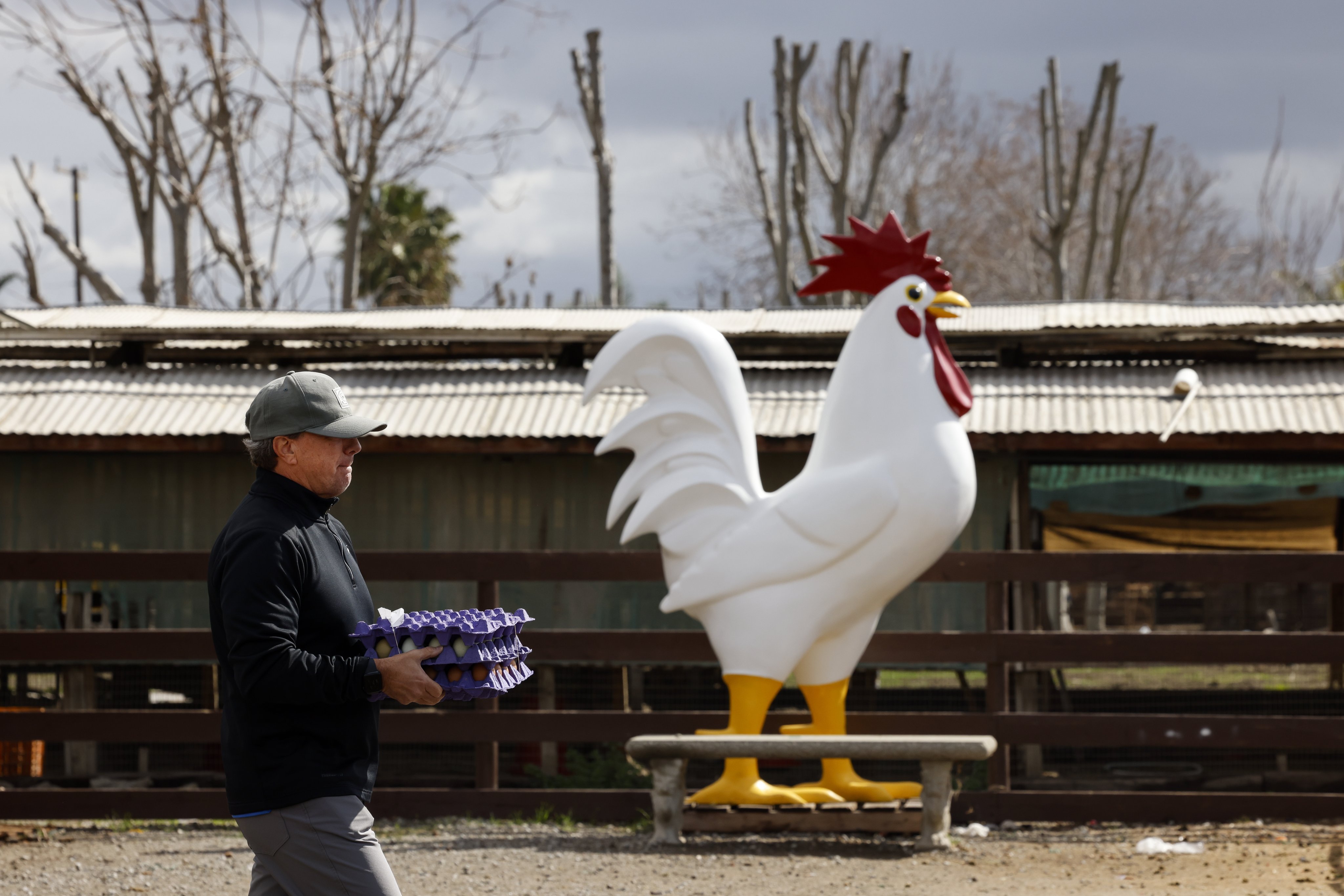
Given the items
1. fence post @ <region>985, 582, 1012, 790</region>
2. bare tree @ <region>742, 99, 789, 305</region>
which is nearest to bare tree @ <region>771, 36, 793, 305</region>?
bare tree @ <region>742, 99, 789, 305</region>

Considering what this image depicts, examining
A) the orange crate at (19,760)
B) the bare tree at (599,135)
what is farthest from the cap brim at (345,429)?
the bare tree at (599,135)

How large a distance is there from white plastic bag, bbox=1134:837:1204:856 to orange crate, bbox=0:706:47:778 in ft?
23.6

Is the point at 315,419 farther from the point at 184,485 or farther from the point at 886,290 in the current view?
the point at 184,485

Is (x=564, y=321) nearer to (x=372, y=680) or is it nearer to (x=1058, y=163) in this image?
(x=372, y=680)

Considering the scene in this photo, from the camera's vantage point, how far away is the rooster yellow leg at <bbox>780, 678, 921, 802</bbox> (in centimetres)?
744

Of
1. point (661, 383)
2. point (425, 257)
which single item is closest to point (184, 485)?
point (661, 383)

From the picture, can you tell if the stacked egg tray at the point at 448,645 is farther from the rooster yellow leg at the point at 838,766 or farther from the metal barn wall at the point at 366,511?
the metal barn wall at the point at 366,511

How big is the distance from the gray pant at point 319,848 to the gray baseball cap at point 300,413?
881 millimetres

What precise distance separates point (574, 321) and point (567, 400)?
116 cm

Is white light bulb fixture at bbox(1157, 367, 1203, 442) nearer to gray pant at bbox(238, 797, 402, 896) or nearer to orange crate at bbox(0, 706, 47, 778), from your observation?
gray pant at bbox(238, 797, 402, 896)

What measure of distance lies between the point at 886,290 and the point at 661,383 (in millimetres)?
1335

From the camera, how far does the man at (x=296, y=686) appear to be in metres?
3.11

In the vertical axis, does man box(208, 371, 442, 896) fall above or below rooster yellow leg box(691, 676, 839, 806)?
above

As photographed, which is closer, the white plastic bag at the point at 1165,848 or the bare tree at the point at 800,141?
the white plastic bag at the point at 1165,848
